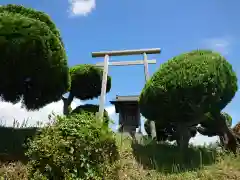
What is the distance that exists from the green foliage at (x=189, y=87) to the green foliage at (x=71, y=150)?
330 centimetres

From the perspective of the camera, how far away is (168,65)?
1030 cm

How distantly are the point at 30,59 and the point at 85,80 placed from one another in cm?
753

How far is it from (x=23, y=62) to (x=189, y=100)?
4675 mm

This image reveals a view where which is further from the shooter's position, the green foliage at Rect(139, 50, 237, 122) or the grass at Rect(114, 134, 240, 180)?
the green foliage at Rect(139, 50, 237, 122)

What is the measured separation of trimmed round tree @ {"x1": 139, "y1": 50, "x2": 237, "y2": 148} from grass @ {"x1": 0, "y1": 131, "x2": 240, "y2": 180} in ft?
3.00

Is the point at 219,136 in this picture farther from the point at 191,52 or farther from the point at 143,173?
the point at 143,173

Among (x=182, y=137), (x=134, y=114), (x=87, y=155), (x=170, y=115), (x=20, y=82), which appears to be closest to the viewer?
(x=87, y=155)

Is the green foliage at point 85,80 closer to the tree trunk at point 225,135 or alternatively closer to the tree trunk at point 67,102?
the tree trunk at point 67,102

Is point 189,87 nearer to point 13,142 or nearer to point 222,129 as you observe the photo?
point 222,129

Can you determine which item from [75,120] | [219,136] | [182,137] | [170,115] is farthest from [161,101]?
[75,120]

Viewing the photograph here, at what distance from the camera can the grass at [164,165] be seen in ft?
25.8

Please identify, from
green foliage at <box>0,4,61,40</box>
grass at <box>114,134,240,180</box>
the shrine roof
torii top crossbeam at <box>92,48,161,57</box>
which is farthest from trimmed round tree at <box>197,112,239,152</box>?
the shrine roof

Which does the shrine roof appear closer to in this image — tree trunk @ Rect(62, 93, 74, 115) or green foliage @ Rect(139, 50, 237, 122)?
tree trunk @ Rect(62, 93, 74, 115)

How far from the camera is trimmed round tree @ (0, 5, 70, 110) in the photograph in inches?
320
